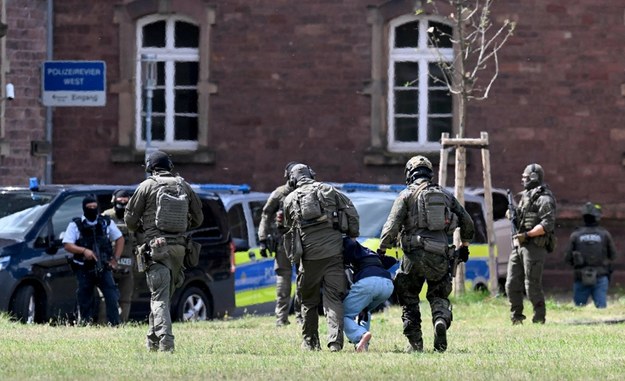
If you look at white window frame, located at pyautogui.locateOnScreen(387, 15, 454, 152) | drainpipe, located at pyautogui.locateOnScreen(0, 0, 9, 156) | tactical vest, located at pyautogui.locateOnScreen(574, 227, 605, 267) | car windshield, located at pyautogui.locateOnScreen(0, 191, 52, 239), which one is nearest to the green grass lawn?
car windshield, located at pyautogui.locateOnScreen(0, 191, 52, 239)

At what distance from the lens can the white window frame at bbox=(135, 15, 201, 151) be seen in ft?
97.1

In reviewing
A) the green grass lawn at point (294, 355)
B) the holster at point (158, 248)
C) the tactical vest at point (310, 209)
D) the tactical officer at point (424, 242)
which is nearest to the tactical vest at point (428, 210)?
the tactical officer at point (424, 242)

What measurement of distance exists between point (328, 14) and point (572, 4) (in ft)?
12.6

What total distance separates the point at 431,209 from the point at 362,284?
2.72ft

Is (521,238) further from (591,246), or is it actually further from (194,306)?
(591,246)

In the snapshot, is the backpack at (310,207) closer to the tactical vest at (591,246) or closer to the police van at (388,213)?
the police van at (388,213)

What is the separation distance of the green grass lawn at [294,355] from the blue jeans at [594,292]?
4567 mm

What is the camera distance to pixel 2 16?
2802cm

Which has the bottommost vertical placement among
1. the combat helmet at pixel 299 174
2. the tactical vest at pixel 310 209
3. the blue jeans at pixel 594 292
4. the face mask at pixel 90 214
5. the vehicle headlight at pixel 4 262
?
the blue jeans at pixel 594 292

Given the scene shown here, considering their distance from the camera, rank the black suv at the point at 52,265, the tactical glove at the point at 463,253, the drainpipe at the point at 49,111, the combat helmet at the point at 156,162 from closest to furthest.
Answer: the combat helmet at the point at 156,162 → the tactical glove at the point at 463,253 → the black suv at the point at 52,265 → the drainpipe at the point at 49,111

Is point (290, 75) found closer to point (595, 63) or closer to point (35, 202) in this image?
point (595, 63)

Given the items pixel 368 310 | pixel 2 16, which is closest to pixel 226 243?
pixel 368 310

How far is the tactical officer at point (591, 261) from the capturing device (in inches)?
987

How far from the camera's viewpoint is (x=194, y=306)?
2084cm
